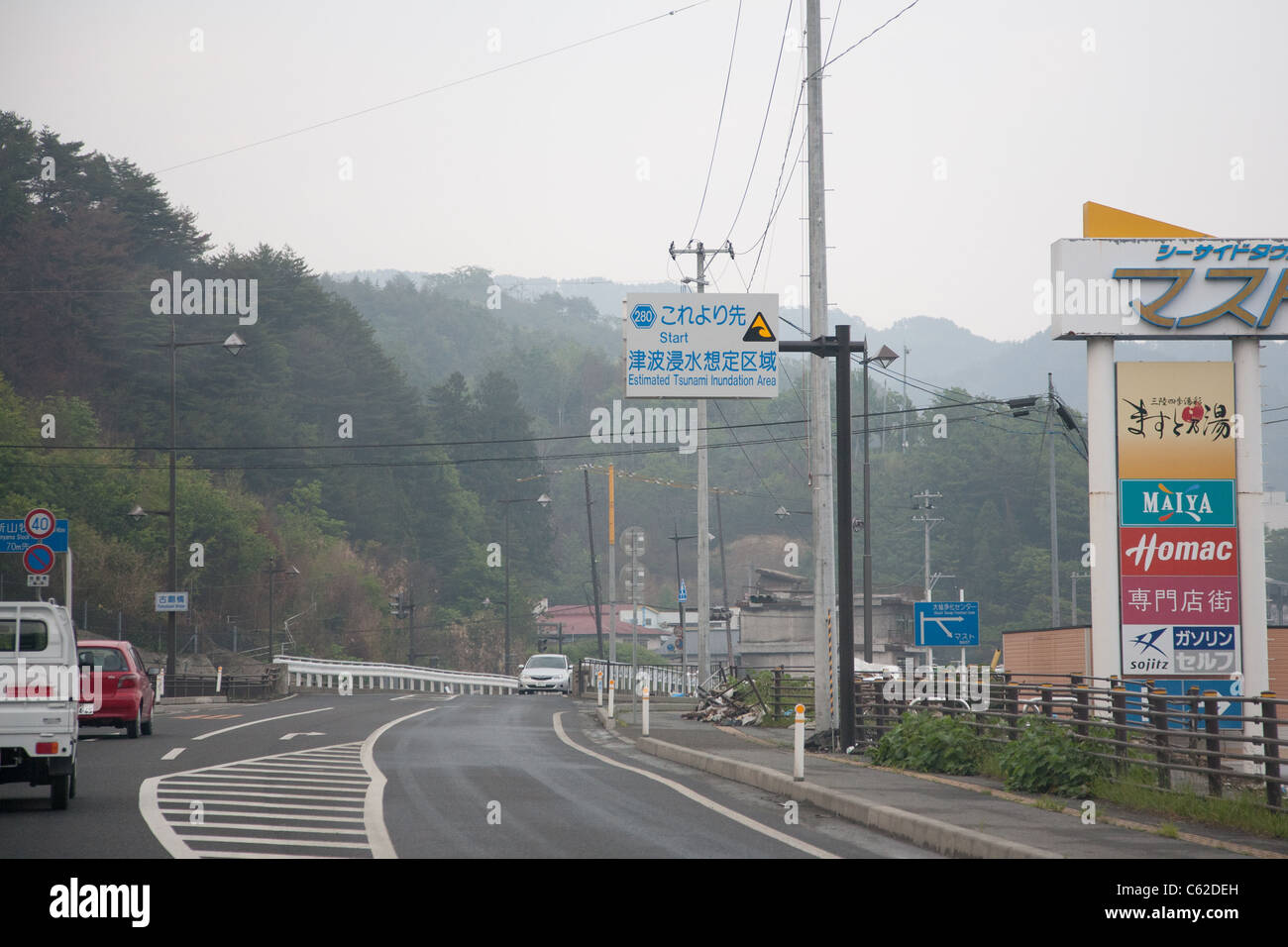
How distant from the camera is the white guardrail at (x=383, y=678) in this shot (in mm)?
59812

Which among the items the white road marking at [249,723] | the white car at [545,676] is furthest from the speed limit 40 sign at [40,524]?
the white car at [545,676]

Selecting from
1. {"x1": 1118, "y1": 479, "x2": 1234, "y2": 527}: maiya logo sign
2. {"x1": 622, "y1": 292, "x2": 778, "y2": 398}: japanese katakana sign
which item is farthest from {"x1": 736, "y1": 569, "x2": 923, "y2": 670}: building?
{"x1": 1118, "y1": 479, "x2": 1234, "y2": 527}: maiya logo sign

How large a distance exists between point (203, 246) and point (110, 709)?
63.9m

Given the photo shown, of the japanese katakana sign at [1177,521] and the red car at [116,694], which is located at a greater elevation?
the japanese katakana sign at [1177,521]

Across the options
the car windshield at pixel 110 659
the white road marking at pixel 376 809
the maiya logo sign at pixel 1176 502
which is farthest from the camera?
the car windshield at pixel 110 659

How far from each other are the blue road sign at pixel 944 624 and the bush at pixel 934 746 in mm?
7700

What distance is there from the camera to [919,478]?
124 m

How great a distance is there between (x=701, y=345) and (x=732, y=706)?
12.2 meters

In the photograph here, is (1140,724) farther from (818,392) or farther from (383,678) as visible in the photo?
(383,678)

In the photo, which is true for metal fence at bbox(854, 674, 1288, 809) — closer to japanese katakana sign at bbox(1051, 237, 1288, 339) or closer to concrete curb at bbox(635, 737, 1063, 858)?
concrete curb at bbox(635, 737, 1063, 858)

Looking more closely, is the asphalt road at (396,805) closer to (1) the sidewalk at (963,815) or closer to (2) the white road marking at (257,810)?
(2) the white road marking at (257,810)

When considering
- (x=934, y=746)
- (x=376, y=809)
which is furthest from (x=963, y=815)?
(x=934, y=746)

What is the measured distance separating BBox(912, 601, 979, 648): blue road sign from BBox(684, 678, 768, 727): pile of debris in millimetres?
4875
